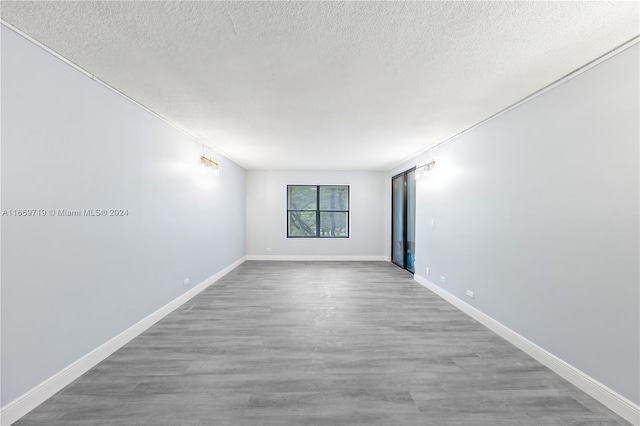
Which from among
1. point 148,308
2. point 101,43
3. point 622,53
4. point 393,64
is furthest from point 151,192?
point 622,53

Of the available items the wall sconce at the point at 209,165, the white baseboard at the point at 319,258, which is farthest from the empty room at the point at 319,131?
the white baseboard at the point at 319,258

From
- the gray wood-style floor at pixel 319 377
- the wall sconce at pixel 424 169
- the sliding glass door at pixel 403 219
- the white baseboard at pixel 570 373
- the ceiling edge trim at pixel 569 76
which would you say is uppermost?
the ceiling edge trim at pixel 569 76

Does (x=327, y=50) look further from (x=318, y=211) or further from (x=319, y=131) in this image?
(x=318, y=211)

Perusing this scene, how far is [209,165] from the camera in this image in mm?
4332

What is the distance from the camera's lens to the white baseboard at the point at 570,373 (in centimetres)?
165

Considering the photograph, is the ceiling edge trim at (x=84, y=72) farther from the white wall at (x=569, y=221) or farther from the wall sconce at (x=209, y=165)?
the white wall at (x=569, y=221)

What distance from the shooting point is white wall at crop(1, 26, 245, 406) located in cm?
160

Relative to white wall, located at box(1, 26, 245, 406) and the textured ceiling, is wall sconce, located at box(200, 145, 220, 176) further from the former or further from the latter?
the textured ceiling

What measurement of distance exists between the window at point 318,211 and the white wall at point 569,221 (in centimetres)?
407

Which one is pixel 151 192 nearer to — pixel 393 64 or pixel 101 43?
pixel 101 43

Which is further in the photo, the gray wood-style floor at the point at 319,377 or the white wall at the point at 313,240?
the white wall at the point at 313,240

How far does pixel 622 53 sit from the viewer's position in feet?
5.68

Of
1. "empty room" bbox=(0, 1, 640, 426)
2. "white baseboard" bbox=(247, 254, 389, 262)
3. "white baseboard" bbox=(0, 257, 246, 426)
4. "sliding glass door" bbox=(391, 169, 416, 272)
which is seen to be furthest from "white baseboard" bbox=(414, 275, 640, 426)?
"white baseboard" bbox=(247, 254, 389, 262)

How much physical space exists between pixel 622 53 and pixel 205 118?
3.61 m
